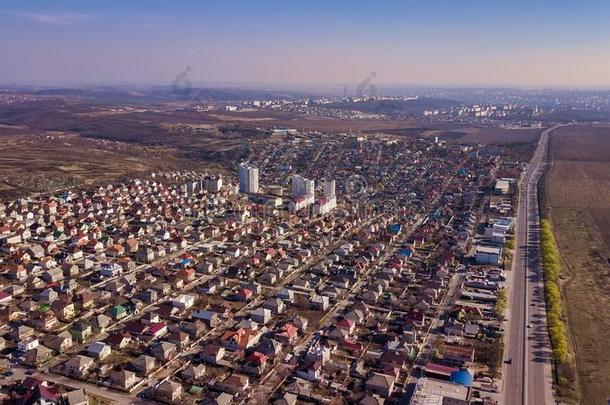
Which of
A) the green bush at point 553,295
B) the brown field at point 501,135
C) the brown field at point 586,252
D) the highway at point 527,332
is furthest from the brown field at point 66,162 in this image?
the brown field at point 501,135

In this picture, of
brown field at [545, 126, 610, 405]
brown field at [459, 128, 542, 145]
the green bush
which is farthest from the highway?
brown field at [459, 128, 542, 145]

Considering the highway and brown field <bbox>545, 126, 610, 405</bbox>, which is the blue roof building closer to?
the highway

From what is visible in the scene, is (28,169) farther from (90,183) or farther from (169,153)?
(169,153)

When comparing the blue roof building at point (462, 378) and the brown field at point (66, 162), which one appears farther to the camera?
the brown field at point (66, 162)

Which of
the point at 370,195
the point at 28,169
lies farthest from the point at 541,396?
the point at 28,169

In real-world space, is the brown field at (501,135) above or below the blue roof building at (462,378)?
above

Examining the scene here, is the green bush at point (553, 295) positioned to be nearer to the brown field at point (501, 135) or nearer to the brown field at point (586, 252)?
the brown field at point (586, 252)
